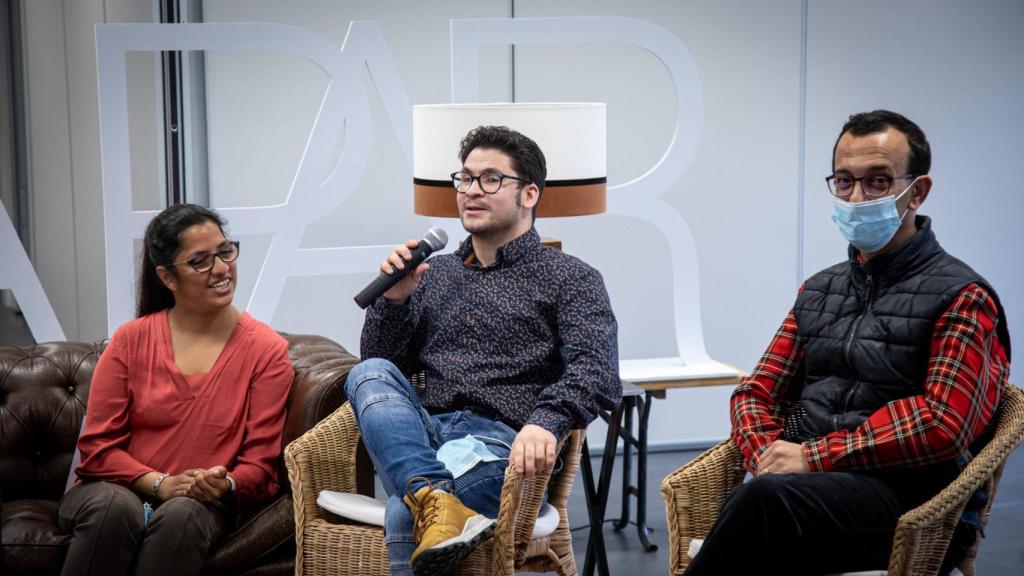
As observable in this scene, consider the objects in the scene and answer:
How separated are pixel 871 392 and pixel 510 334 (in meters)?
0.91

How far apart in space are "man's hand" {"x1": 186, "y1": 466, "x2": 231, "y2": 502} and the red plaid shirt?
1.37 metres

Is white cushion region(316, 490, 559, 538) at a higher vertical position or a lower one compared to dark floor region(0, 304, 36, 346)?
lower

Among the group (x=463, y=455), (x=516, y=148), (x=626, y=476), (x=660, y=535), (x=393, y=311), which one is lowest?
(x=660, y=535)

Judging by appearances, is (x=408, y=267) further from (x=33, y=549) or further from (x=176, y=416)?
(x=33, y=549)

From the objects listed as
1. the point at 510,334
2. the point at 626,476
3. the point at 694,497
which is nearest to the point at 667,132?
the point at 626,476

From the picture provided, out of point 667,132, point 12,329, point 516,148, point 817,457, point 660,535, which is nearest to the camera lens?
point 817,457

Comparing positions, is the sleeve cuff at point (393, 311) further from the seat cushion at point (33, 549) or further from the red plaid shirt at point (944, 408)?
the red plaid shirt at point (944, 408)

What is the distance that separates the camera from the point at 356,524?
9.14 feet

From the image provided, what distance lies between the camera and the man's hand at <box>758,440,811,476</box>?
2480mm

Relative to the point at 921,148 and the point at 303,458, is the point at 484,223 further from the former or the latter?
the point at 921,148

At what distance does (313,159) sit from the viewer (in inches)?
159

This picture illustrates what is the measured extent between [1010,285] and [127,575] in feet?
13.9

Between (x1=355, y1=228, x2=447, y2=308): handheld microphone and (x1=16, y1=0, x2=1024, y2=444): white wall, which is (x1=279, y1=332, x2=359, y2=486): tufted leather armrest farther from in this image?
(x1=16, y1=0, x2=1024, y2=444): white wall

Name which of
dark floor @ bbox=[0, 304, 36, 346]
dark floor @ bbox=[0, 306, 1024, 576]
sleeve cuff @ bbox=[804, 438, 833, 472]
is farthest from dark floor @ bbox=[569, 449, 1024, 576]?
dark floor @ bbox=[0, 304, 36, 346]
